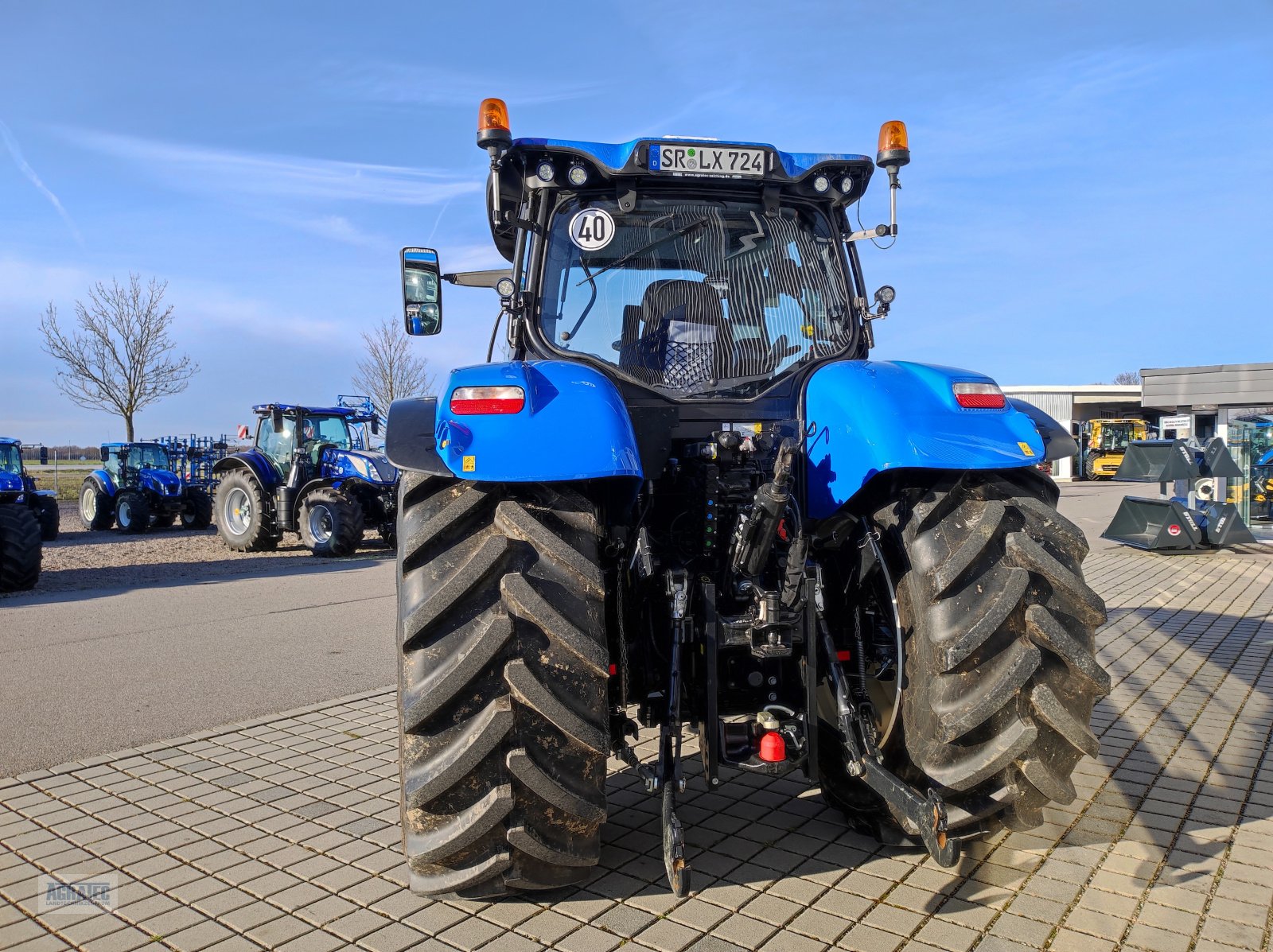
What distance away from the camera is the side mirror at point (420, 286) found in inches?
163

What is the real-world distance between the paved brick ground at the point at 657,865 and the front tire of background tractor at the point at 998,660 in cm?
39

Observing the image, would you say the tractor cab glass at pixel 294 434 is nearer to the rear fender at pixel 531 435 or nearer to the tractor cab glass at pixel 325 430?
the tractor cab glass at pixel 325 430

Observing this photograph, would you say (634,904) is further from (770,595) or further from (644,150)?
(644,150)

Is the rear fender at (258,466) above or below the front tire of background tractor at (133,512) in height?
above

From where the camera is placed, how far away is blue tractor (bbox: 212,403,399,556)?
48.4ft

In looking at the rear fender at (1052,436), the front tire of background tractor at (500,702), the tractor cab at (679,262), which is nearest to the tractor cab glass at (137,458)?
the tractor cab at (679,262)

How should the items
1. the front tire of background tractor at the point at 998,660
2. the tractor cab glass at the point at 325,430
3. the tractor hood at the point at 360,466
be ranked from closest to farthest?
1. the front tire of background tractor at the point at 998,660
2. the tractor hood at the point at 360,466
3. the tractor cab glass at the point at 325,430

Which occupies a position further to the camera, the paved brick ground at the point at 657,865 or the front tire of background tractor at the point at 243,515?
the front tire of background tractor at the point at 243,515

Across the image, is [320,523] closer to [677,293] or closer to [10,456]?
[10,456]

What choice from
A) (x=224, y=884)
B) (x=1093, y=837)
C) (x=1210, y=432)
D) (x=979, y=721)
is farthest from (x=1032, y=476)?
(x=1210, y=432)

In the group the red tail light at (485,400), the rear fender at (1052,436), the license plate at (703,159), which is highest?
the license plate at (703,159)

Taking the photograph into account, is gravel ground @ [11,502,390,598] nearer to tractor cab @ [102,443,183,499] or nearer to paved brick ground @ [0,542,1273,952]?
tractor cab @ [102,443,183,499]

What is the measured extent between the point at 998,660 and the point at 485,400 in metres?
1.79

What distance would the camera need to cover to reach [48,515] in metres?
18.5
